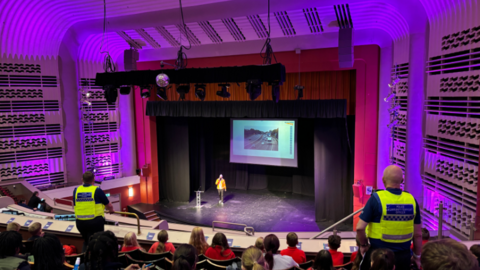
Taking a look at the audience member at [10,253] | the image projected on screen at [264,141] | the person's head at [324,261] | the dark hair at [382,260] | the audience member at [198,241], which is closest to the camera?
the dark hair at [382,260]

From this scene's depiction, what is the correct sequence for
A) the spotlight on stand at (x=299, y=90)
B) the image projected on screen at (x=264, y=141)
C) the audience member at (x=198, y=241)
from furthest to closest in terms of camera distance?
the image projected on screen at (x=264, y=141) → the spotlight on stand at (x=299, y=90) → the audience member at (x=198, y=241)

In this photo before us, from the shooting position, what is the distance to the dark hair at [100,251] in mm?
2611

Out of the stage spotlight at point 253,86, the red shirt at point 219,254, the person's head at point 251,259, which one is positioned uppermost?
the stage spotlight at point 253,86

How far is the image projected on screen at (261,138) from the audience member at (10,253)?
10627mm

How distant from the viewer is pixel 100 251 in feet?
8.54

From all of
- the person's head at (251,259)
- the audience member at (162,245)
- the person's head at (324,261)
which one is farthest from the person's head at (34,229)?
the person's head at (324,261)

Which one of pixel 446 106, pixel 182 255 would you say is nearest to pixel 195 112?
pixel 446 106

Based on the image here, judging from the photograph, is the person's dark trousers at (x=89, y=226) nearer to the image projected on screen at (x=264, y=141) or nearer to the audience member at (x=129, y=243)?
the audience member at (x=129, y=243)

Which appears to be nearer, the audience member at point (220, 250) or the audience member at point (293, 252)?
the audience member at point (293, 252)

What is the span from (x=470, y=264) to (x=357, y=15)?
30.4 ft

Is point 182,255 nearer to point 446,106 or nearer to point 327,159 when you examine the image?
point 446,106

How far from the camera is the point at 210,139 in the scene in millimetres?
16188

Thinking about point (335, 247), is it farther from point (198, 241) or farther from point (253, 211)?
point (253, 211)

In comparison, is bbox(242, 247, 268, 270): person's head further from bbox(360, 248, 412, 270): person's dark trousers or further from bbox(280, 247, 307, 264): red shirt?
bbox(280, 247, 307, 264): red shirt
